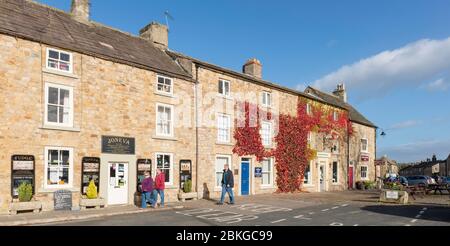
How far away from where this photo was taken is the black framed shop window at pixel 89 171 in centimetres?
1683

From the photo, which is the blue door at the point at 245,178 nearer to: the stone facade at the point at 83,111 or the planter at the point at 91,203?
the stone facade at the point at 83,111

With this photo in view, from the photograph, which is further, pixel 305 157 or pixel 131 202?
pixel 305 157

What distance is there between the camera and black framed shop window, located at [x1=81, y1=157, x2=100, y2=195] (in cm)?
1683

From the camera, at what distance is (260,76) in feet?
96.1

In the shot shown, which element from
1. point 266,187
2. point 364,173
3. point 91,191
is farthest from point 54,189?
point 364,173

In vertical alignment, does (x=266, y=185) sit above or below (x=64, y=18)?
below

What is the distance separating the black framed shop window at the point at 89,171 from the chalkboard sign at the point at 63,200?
0.66 meters

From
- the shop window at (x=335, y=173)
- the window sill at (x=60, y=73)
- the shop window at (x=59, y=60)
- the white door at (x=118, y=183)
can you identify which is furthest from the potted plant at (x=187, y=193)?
the shop window at (x=335, y=173)

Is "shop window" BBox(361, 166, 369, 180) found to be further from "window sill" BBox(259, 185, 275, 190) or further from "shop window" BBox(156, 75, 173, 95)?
"shop window" BBox(156, 75, 173, 95)

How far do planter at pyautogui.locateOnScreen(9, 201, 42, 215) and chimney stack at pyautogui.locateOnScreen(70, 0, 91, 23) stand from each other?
9.78 meters

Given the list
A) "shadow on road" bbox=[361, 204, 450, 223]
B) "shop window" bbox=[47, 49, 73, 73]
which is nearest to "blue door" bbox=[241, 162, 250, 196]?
"shadow on road" bbox=[361, 204, 450, 223]

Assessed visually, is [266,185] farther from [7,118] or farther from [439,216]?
[7,118]

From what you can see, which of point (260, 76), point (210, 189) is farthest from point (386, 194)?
point (260, 76)

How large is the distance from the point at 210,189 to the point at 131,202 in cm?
521
